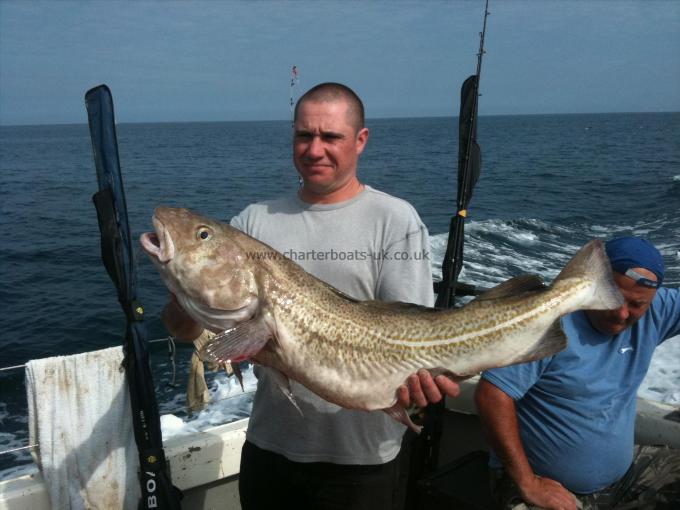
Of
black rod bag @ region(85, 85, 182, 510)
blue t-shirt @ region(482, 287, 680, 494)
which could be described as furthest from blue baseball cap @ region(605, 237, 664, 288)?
black rod bag @ region(85, 85, 182, 510)

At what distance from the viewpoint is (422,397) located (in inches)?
102

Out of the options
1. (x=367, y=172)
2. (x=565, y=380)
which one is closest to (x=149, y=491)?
(x=565, y=380)

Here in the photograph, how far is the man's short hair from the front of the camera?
274cm

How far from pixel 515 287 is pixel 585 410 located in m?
1.16

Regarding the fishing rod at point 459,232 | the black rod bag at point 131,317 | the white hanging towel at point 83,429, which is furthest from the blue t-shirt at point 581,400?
the white hanging towel at point 83,429

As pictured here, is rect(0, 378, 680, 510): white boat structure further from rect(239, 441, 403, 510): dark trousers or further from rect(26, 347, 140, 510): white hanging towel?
rect(239, 441, 403, 510): dark trousers

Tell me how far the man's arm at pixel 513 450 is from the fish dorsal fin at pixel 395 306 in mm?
924

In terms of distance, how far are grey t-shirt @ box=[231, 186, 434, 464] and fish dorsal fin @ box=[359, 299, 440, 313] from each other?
0.06 metres

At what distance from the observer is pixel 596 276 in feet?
8.70

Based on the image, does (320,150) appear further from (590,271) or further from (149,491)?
(149,491)

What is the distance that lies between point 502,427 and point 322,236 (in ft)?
5.01

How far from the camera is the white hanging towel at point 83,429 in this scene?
11.2ft

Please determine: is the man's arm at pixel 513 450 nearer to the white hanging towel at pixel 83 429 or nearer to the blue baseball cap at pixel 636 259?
the blue baseball cap at pixel 636 259

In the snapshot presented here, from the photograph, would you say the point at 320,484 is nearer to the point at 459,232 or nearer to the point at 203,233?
the point at 203,233
